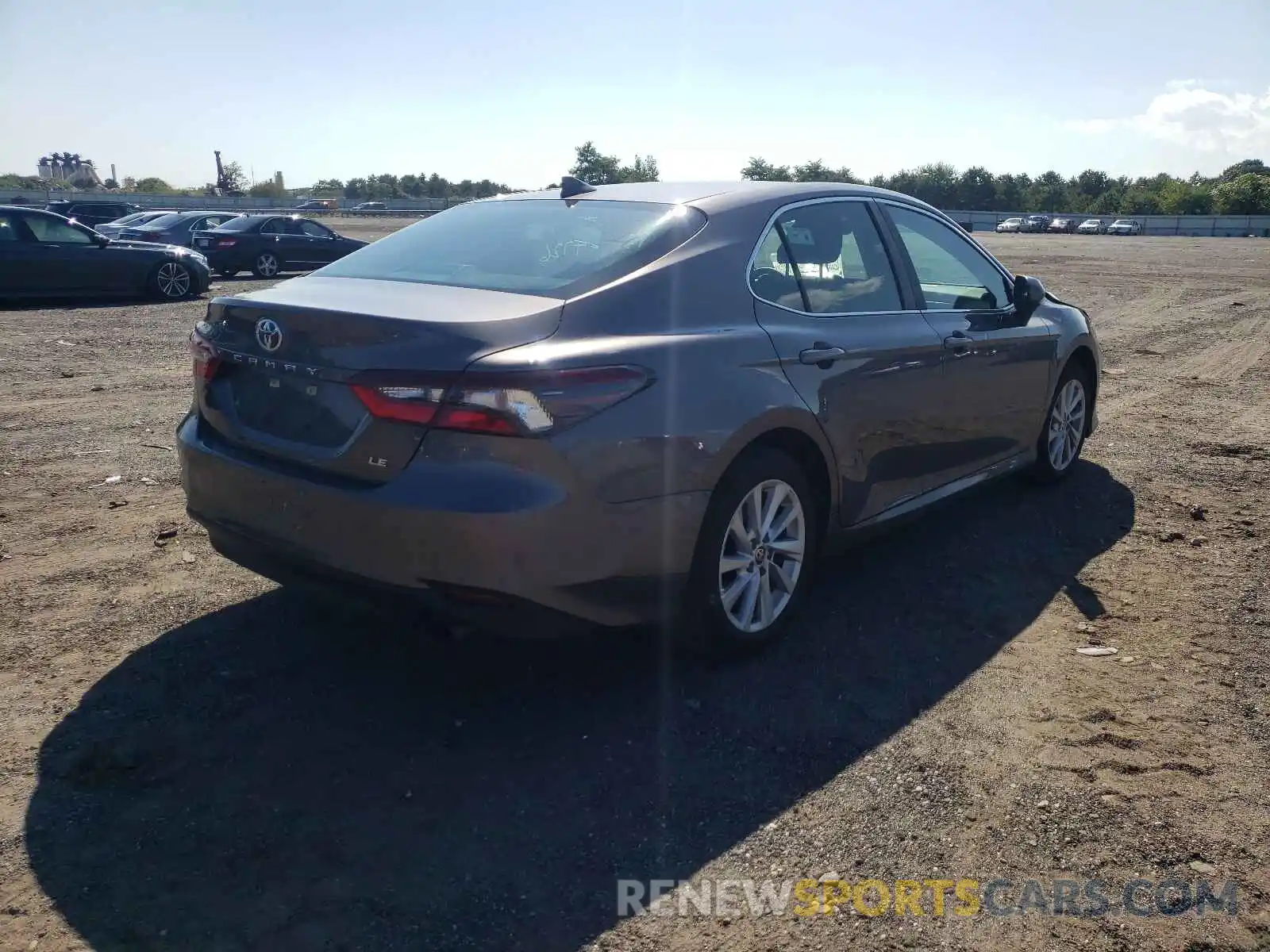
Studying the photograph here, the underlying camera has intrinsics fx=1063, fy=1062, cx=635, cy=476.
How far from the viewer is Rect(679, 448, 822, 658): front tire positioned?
143 inches

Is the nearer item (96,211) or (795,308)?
(795,308)

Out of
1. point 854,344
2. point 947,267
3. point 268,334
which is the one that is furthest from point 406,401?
point 947,267

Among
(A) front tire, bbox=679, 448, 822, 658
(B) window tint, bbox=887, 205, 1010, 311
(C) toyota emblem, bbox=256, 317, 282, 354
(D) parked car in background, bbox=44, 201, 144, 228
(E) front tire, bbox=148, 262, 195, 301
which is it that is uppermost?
(D) parked car in background, bbox=44, 201, 144, 228

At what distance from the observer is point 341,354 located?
3205mm

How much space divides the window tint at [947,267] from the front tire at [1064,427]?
2.88 feet

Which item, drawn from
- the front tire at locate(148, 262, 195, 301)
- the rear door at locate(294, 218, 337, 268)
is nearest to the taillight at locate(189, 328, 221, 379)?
the front tire at locate(148, 262, 195, 301)

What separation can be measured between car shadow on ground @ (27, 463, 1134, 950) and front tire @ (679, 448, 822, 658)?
168 millimetres

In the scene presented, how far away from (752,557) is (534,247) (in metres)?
1.40

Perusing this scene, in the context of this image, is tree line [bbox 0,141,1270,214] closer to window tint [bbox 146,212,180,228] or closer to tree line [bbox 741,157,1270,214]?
tree line [bbox 741,157,1270,214]

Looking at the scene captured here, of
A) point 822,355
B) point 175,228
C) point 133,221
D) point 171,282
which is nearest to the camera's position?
point 822,355

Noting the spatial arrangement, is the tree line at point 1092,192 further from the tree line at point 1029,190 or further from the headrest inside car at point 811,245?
the headrest inside car at point 811,245

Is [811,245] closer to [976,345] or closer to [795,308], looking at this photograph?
[795,308]

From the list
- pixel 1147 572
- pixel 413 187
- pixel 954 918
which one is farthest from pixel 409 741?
pixel 413 187

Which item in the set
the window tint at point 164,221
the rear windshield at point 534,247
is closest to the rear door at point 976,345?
the rear windshield at point 534,247
